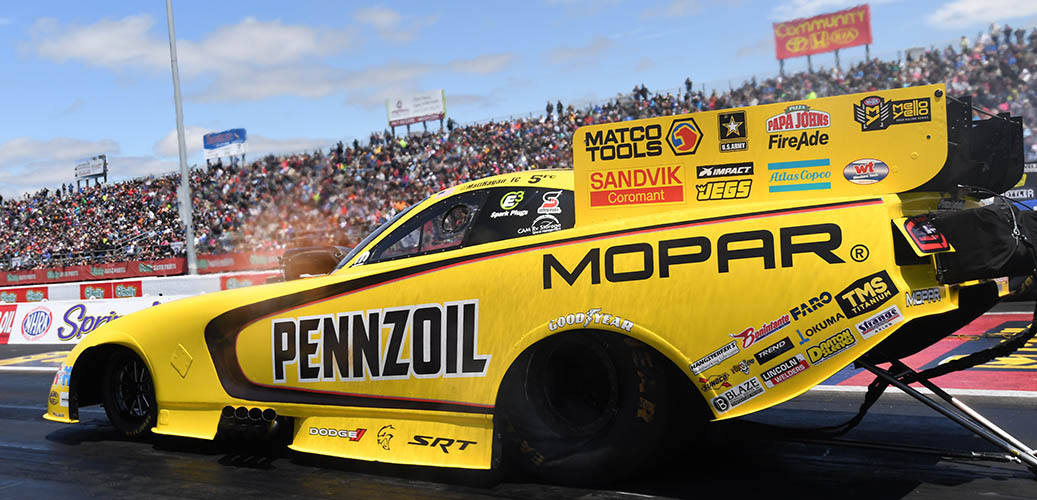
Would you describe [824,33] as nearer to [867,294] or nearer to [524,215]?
[524,215]

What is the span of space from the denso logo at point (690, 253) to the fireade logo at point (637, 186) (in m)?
0.36

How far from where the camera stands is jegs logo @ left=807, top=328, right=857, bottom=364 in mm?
3512

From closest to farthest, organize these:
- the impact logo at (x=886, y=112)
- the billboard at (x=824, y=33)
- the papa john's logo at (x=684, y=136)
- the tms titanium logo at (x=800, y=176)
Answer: the impact logo at (x=886, y=112), the tms titanium logo at (x=800, y=176), the papa john's logo at (x=684, y=136), the billboard at (x=824, y=33)

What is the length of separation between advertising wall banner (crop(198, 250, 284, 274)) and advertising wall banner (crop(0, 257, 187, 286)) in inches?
29.7

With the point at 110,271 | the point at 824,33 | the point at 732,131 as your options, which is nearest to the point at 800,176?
the point at 732,131

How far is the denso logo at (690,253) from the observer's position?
360 cm

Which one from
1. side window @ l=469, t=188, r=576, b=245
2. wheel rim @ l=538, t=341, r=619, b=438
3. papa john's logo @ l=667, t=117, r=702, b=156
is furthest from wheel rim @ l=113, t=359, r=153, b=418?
papa john's logo @ l=667, t=117, r=702, b=156

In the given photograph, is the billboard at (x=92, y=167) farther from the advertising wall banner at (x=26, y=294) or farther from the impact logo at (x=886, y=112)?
the impact logo at (x=886, y=112)

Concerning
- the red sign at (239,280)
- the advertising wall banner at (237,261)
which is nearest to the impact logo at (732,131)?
the red sign at (239,280)

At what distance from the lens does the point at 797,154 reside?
3.94m

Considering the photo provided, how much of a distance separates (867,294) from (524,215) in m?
1.95

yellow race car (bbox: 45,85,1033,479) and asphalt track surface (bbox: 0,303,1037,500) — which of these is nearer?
yellow race car (bbox: 45,85,1033,479)

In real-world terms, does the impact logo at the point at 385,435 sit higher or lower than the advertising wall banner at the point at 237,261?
lower

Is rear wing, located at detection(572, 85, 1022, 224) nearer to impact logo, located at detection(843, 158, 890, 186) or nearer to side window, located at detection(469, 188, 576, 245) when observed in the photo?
impact logo, located at detection(843, 158, 890, 186)
